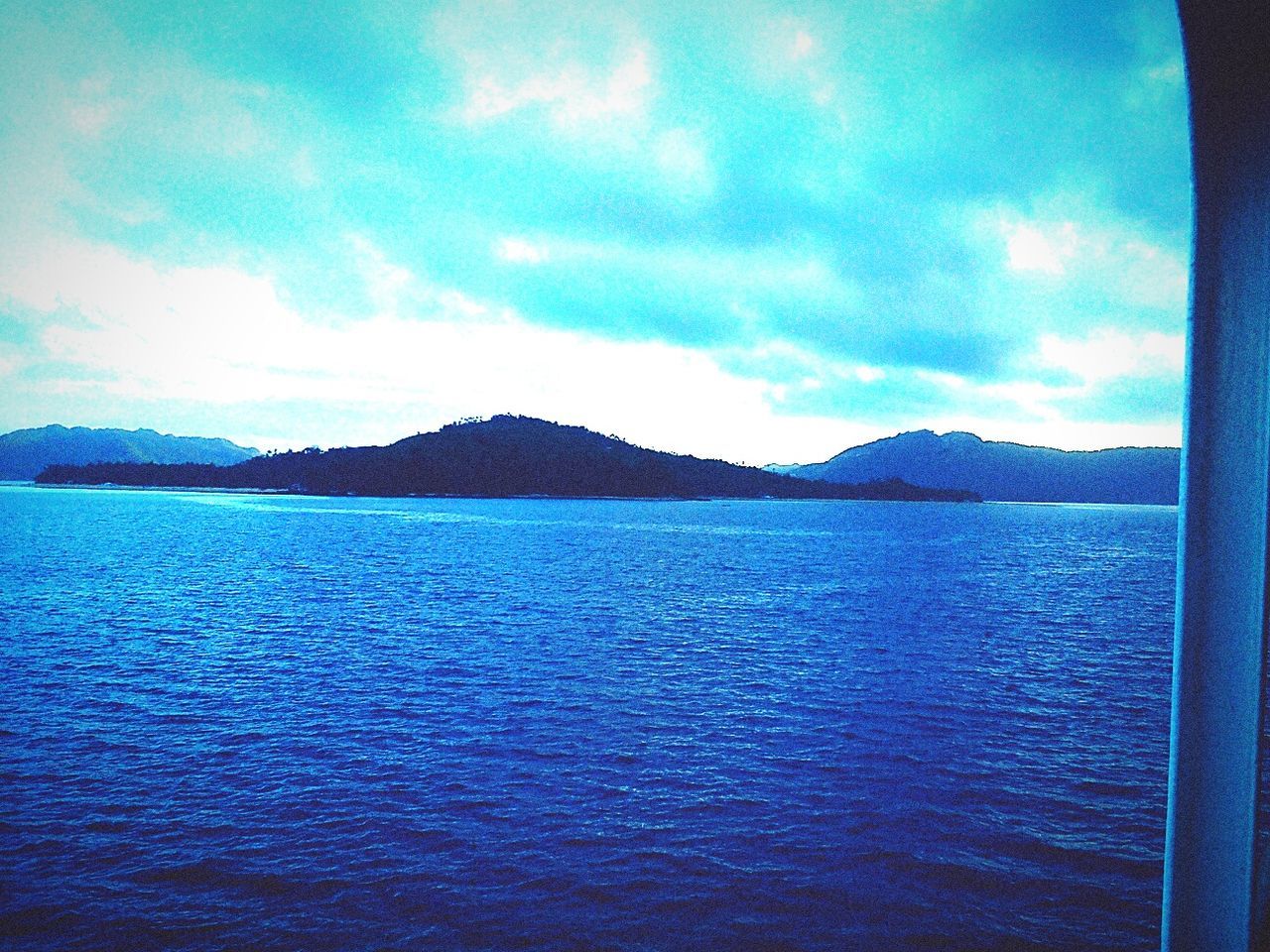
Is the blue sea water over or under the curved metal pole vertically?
under

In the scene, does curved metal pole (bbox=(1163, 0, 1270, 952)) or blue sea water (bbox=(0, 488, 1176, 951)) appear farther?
blue sea water (bbox=(0, 488, 1176, 951))

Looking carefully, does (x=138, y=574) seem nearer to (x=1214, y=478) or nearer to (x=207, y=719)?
(x=207, y=719)

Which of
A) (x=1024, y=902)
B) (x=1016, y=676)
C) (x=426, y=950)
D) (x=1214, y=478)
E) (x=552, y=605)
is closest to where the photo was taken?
(x=1214, y=478)

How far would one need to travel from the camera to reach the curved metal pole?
3449mm

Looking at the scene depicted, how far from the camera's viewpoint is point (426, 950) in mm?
12344

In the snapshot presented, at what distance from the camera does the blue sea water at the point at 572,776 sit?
1352cm

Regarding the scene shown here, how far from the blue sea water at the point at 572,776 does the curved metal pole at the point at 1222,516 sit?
11015 millimetres

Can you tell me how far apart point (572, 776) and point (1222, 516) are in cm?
1836

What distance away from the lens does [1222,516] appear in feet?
11.9

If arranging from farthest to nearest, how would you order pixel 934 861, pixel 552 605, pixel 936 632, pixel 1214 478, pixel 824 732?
pixel 552 605 < pixel 936 632 < pixel 824 732 < pixel 934 861 < pixel 1214 478

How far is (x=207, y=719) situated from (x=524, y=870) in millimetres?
14515

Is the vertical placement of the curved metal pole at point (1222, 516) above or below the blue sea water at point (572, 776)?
above

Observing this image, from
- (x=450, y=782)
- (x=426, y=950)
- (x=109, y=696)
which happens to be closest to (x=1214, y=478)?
(x=426, y=950)

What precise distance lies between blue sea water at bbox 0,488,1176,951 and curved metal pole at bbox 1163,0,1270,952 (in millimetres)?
11015
